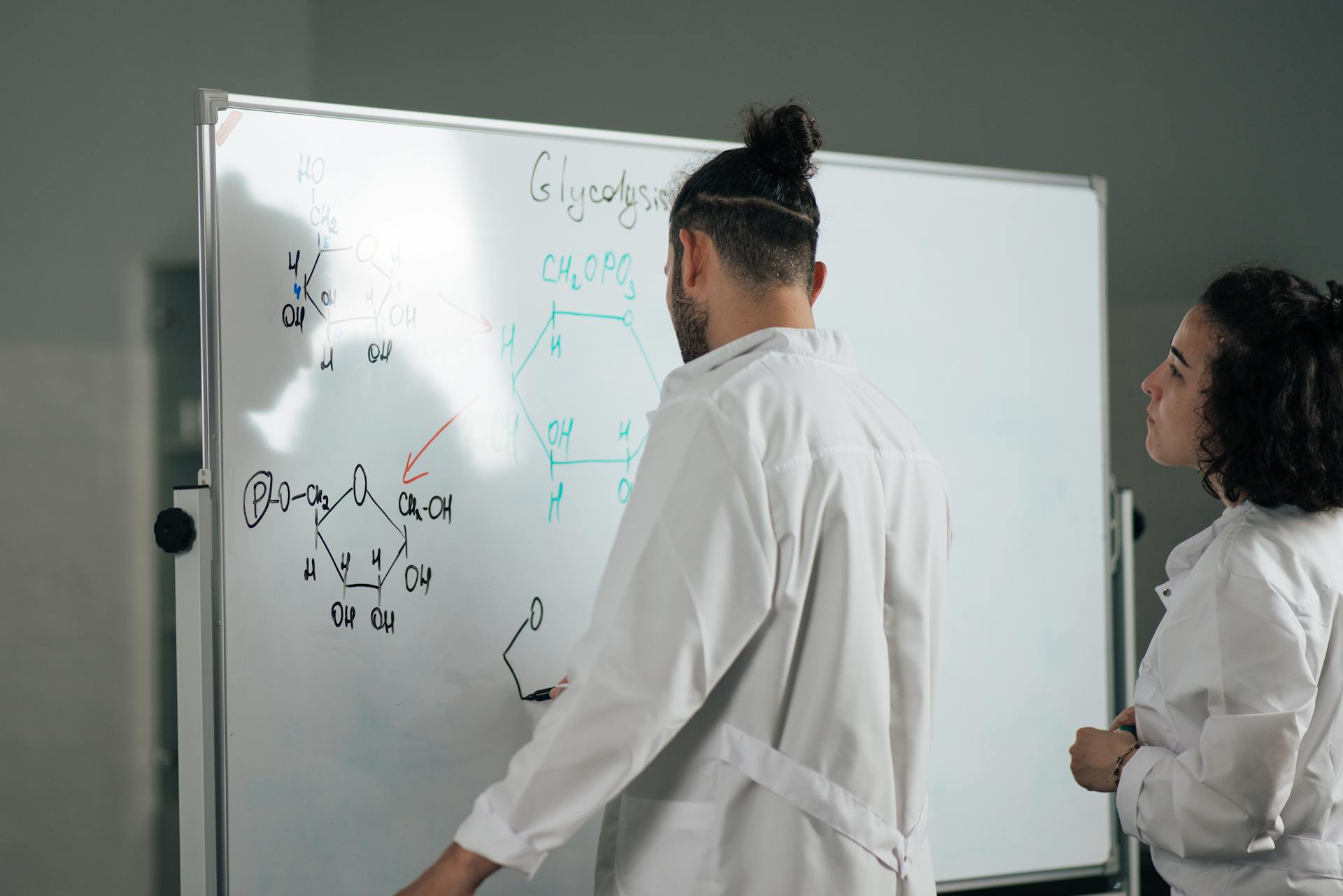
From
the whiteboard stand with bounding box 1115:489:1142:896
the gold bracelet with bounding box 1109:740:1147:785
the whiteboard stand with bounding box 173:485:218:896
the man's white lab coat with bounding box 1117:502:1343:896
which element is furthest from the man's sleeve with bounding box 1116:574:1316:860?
the whiteboard stand with bounding box 173:485:218:896

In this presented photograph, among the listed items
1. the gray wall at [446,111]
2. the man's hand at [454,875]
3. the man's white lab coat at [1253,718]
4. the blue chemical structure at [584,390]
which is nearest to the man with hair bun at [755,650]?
the man's hand at [454,875]

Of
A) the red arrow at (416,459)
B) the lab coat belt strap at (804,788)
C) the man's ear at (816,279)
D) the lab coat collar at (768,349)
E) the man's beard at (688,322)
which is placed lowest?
the lab coat belt strap at (804,788)

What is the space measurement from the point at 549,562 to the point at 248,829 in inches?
20.6

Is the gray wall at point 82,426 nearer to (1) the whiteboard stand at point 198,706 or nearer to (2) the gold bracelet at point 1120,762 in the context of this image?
(1) the whiteboard stand at point 198,706

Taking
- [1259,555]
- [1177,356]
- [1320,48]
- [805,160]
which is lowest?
[1259,555]

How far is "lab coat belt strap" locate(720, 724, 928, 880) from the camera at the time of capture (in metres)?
0.91

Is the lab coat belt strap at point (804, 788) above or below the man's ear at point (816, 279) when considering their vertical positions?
below

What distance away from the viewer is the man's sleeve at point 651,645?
85 cm

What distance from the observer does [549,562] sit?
4.91 feet

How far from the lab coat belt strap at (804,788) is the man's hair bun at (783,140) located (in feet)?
1.84

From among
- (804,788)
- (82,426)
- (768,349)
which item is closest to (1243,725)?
(804,788)

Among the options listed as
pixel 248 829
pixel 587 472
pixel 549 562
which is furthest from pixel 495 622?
pixel 248 829

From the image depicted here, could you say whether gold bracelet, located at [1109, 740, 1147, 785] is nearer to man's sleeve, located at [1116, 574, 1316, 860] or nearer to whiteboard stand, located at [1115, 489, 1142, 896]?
man's sleeve, located at [1116, 574, 1316, 860]

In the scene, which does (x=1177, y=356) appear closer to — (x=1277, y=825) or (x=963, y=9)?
(x=1277, y=825)
